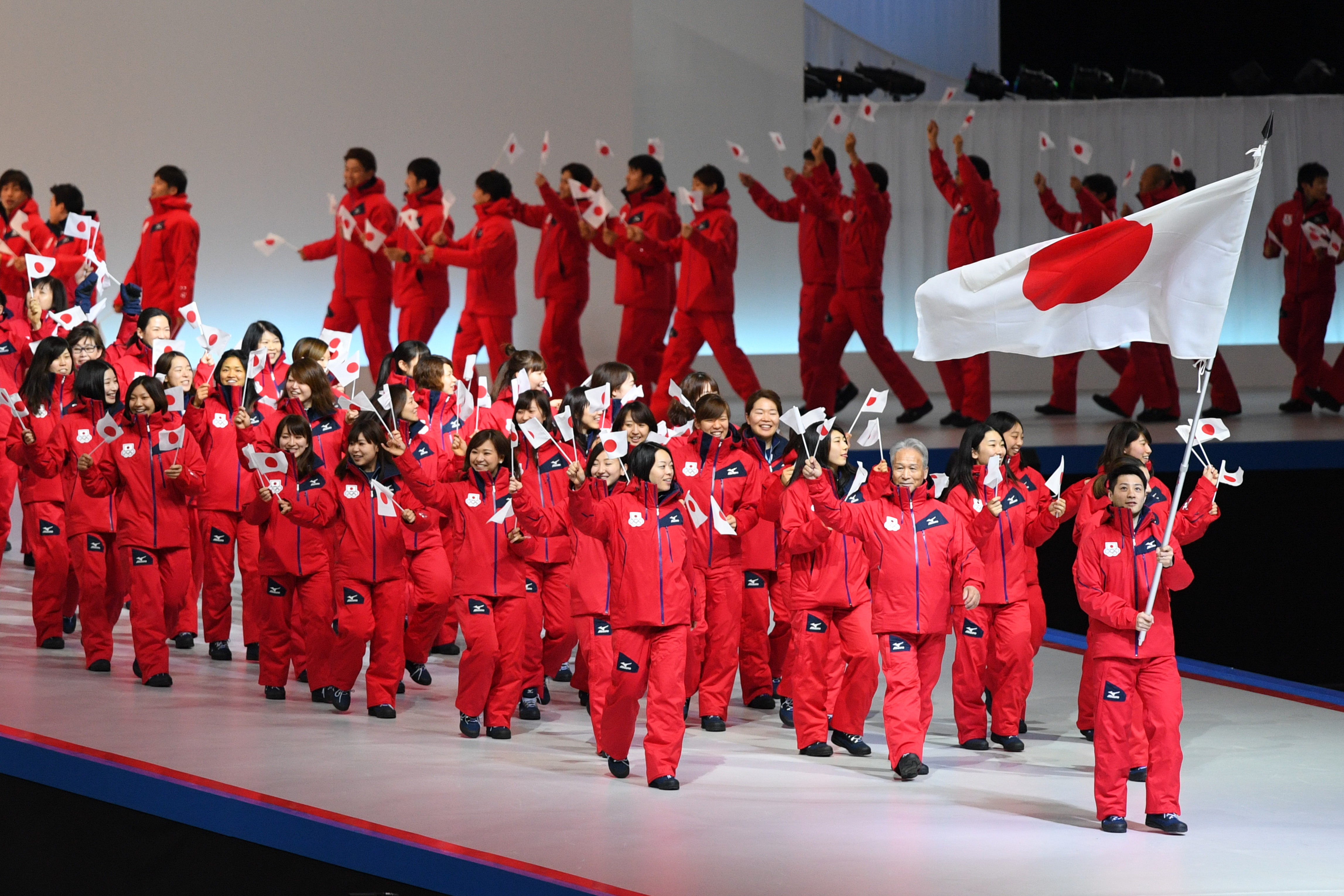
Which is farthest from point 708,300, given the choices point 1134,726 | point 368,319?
point 1134,726

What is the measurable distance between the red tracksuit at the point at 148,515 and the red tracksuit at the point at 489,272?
12.9 feet

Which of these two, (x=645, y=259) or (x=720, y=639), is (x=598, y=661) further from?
(x=645, y=259)

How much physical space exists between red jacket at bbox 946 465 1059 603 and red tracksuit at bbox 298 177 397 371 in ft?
18.1

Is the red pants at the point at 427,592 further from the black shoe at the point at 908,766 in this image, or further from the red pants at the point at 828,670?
the black shoe at the point at 908,766

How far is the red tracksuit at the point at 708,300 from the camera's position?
35.7 feet

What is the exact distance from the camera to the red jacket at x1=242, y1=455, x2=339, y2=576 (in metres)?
6.94

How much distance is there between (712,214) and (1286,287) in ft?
16.4

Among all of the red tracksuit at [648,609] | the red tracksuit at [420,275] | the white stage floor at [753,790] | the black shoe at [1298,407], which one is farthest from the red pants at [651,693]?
the black shoe at [1298,407]

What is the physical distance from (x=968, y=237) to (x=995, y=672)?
575cm

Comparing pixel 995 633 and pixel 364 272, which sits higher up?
pixel 364 272

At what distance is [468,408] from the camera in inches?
277

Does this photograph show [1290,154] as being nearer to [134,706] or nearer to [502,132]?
[502,132]

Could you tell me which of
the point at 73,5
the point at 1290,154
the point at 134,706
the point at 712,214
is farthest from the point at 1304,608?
the point at 73,5

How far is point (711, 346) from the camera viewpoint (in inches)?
430
